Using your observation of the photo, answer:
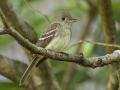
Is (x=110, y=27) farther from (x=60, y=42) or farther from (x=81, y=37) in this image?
(x=81, y=37)

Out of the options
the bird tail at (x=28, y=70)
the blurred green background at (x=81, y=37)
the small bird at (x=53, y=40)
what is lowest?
the blurred green background at (x=81, y=37)

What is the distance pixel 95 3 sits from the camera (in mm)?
3795

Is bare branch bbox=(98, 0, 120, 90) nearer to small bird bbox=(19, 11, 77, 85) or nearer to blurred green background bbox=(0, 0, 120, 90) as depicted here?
small bird bbox=(19, 11, 77, 85)

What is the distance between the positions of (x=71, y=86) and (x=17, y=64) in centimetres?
71

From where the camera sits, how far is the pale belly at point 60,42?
10.4ft

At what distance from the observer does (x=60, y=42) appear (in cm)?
320

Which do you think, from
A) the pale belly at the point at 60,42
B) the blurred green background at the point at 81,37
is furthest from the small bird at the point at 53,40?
the blurred green background at the point at 81,37

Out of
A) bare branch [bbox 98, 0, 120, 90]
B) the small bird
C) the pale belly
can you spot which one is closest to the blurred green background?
the small bird

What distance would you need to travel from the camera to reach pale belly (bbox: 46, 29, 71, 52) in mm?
3168

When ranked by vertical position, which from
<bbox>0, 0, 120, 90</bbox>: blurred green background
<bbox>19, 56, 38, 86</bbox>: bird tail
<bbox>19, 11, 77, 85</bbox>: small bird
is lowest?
<bbox>0, 0, 120, 90</bbox>: blurred green background

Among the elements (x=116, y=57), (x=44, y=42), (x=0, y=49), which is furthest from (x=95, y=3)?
(x=116, y=57)

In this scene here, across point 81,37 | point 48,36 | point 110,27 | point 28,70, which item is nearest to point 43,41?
point 48,36

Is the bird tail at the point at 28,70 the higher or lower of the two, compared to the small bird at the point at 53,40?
lower

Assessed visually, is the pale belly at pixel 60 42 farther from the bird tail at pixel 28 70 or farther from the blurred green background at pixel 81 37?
the blurred green background at pixel 81 37
